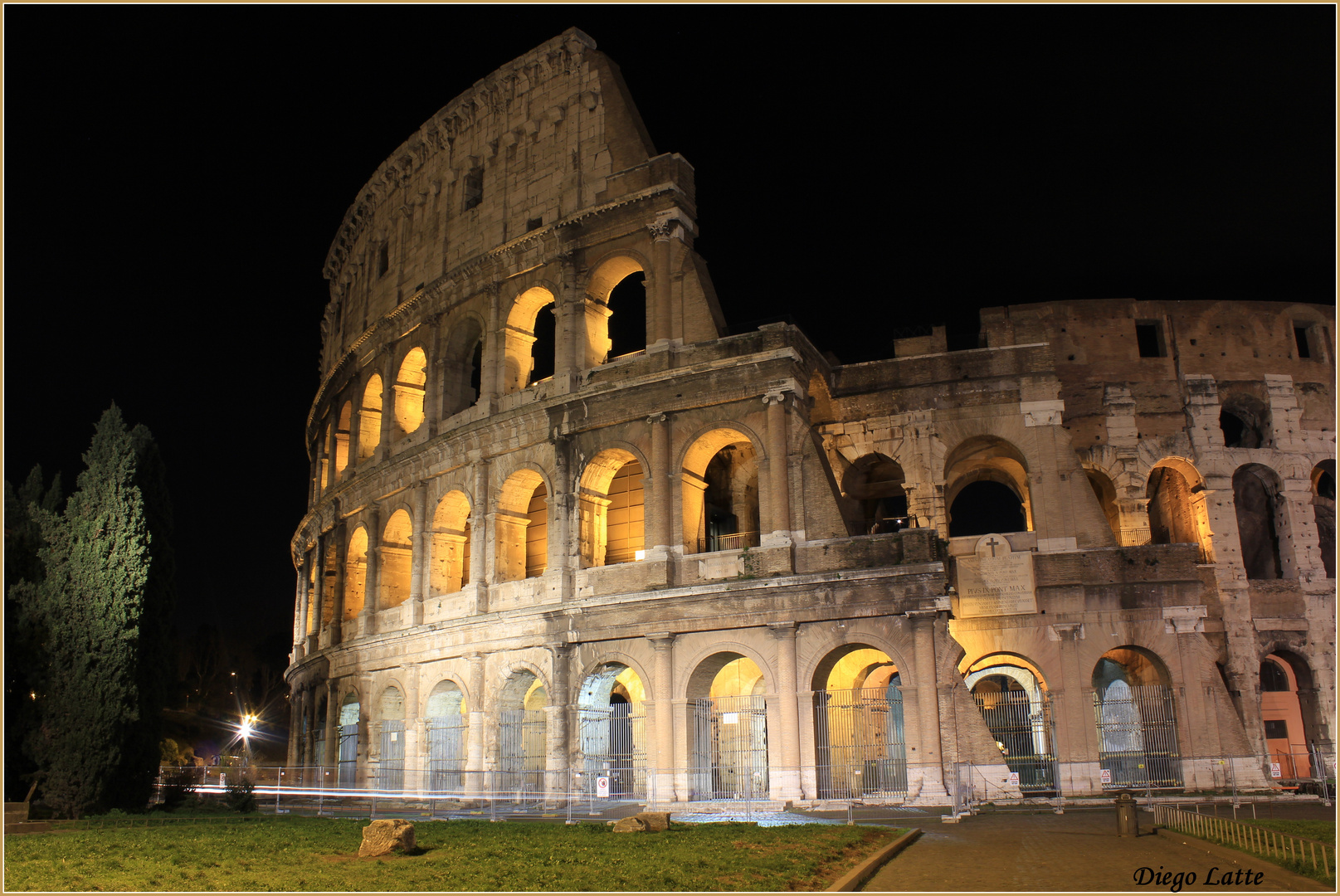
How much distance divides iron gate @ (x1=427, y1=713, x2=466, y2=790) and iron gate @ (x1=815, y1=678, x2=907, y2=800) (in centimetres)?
751

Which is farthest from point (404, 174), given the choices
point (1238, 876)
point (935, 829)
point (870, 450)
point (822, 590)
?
point (1238, 876)

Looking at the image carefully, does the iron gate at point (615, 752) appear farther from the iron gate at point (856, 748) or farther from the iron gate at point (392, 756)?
the iron gate at point (392, 756)

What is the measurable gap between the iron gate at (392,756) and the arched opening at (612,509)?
5.94 meters

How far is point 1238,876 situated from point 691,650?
34.5ft

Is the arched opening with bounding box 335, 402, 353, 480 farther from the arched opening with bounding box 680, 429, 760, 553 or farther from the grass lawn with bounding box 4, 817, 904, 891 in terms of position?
the grass lawn with bounding box 4, 817, 904, 891

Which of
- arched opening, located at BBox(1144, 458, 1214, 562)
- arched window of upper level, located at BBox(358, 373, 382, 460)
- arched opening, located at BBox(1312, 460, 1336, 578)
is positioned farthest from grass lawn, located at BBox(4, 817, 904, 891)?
arched opening, located at BBox(1312, 460, 1336, 578)

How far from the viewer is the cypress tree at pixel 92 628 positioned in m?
14.1

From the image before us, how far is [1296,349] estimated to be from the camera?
2289 cm

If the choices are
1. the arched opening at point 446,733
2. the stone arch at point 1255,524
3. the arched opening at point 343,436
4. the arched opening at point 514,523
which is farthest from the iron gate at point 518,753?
the stone arch at point 1255,524

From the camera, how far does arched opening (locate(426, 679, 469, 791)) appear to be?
20.4 metres

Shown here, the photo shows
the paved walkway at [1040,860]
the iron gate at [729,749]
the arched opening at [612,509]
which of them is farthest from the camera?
the arched opening at [612,509]

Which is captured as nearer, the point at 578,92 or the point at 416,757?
the point at 416,757

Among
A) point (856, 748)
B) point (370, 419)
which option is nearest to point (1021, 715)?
point (856, 748)

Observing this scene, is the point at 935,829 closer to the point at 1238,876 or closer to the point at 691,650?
the point at 1238,876
